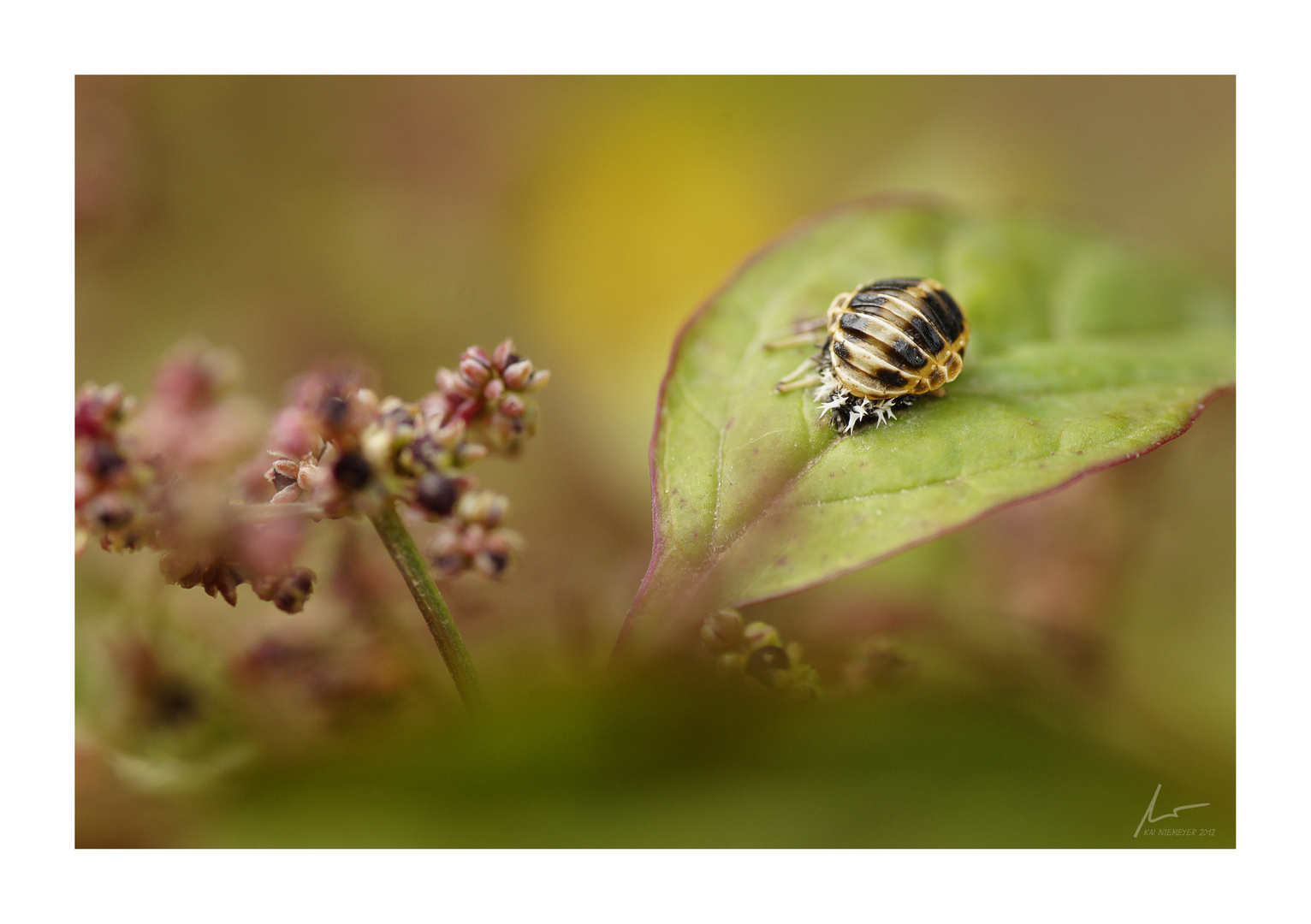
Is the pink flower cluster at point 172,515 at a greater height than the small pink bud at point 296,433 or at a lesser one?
lesser

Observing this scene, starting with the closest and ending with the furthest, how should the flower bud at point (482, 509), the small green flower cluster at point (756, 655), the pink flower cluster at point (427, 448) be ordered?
the pink flower cluster at point (427, 448), the flower bud at point (482, 509), the small green flower cluster at point (756, 655)

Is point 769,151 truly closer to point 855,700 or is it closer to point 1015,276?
point 1015,276

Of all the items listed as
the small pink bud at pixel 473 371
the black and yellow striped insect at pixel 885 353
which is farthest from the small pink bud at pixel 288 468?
the black and yellow striped insect at pixel 885 353

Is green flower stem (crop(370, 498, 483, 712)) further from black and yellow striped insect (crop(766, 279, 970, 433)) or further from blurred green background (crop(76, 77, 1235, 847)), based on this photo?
black and yellow striped insect (crop(766, 279, 970, 433))

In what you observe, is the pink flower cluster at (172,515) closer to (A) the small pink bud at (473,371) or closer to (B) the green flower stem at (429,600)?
(B) the green flower stem at (429,600)

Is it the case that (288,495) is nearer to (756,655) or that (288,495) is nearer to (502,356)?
(502,356)

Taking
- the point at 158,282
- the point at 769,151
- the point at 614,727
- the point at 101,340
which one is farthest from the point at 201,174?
the point at 614,727
